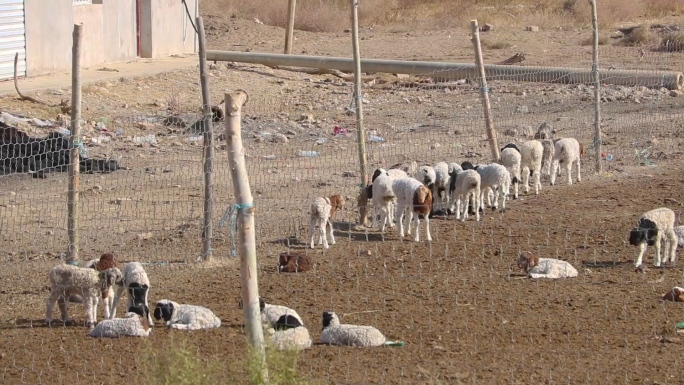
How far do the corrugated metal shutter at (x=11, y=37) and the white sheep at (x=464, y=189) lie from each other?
37.9 ft

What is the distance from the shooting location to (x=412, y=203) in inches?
487

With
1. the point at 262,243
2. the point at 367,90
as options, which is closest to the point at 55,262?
the point at 262,243

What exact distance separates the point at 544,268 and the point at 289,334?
3285 millimetres

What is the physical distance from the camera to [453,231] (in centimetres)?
1278

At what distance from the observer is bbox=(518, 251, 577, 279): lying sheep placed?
34.6ft

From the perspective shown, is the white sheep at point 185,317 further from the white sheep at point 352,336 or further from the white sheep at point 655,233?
the white sheep at point 655,233

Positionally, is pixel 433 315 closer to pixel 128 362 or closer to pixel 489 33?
pixel 128 362

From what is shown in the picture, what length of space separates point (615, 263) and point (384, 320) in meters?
2.98

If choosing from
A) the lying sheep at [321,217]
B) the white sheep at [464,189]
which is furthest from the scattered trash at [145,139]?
the lying sheep at [321,217]

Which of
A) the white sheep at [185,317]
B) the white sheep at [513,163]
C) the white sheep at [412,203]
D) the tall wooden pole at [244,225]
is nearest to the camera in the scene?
the tall wooden pole at [244,225]

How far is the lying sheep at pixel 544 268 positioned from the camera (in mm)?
10547

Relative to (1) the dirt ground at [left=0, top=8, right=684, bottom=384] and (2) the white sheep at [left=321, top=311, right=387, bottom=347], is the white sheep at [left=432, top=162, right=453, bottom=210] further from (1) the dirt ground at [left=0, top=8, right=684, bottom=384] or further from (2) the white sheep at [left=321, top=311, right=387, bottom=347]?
(2) the white sheep at [left=321, top=311, right=387, bottom=347]

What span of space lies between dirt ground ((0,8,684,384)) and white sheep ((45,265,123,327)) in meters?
0.19

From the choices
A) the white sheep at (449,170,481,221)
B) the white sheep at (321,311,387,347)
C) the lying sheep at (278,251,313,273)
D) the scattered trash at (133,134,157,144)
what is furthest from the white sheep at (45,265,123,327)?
the scattered trash at (133,134,157,144)
